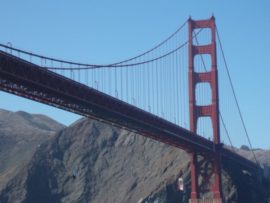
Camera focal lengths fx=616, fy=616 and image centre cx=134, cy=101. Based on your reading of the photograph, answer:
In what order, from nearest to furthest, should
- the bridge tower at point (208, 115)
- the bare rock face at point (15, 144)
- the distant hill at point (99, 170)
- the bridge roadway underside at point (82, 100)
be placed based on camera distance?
the bridge roadway underside at point (82, 100), the bridge tower at point (208, 115), the distant hill at point (99, 170), the bare rock face at point (15, 144)

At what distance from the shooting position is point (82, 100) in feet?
175

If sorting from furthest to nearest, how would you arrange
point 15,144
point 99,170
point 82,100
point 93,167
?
point 15,144 < point 93,167 < point 99,170 < point 82,100

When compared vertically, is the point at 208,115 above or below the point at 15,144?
above

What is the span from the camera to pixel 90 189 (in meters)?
112

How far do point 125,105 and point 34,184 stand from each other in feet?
188

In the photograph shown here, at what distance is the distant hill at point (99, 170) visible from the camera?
325 feet

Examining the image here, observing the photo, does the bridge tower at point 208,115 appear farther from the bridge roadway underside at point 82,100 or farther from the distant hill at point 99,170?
the distant hill at point 99,170

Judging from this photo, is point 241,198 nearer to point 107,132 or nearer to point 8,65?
point 107,132

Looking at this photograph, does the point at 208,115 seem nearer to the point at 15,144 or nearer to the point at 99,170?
the point at 99,170

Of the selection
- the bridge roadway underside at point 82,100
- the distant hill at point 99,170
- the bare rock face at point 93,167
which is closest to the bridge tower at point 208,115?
the bridge roadway underside at point 82,100

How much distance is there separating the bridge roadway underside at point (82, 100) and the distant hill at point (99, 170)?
22.8m

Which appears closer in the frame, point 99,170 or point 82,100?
point 82,100

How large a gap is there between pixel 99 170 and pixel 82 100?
63633 millimetres

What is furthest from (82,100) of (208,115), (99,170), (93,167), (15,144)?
(15,144)
